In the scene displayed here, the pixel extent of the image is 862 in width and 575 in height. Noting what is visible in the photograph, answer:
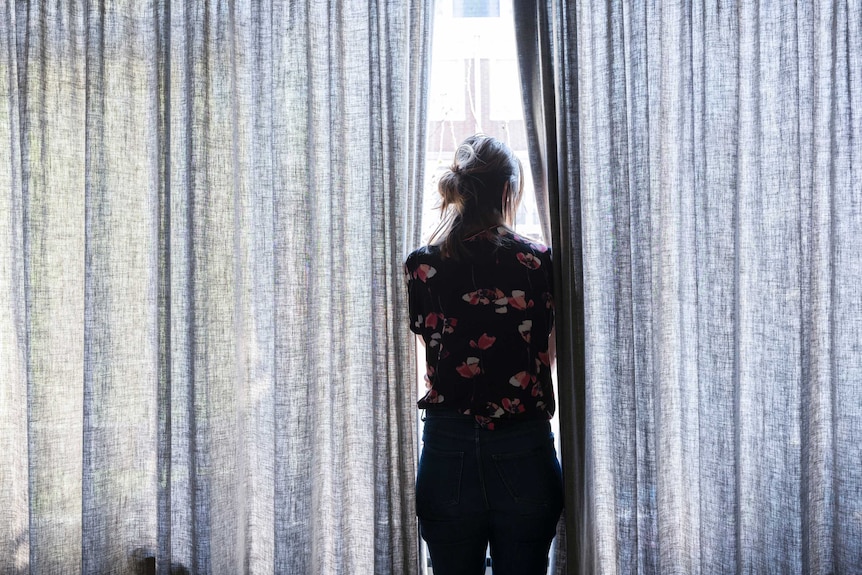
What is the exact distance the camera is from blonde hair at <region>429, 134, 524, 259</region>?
5.02 feet

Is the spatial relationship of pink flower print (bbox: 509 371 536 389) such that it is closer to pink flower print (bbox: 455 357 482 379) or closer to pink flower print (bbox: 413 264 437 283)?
pink flower print (bbox: 455 357 482 379)

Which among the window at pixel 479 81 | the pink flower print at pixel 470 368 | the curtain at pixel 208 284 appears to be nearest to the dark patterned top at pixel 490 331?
the pink flower print at pixel 470 368

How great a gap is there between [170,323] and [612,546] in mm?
1349

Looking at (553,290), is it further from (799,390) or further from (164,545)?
(164,545)

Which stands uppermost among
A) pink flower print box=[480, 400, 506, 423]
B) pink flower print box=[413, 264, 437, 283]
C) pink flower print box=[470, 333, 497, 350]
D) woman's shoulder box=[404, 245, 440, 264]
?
woman's shoulder box=[404, 245, 440, 264]

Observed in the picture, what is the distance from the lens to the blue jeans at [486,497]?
56.5 inches

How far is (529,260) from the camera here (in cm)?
151

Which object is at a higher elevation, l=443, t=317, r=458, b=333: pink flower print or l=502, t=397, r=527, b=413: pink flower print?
l=443, t=317, r=458, b=333: pink flower print

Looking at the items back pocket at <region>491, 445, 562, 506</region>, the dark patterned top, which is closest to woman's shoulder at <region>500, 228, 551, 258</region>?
the dark patterned top

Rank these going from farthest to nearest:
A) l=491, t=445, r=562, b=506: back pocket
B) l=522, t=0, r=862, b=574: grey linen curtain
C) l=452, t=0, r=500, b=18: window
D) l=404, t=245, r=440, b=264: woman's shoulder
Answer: l=452, t=0, r=500, b=18: window, l=522, t=0, r=862, b=574: grey linen curtain, l=404, t=245, r=440, b=264: woman's shoulder, l=491, t=445, r=562, b=506: back pocket

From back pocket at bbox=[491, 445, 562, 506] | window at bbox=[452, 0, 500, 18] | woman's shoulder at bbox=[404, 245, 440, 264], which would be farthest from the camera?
window at bbox=[452, 0, 500, 18]

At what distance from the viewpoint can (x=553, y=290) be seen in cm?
165

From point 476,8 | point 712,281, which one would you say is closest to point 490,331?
point 712,281

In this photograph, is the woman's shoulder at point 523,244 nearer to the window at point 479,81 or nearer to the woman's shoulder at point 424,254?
the woman's shoulder at point 424,254
